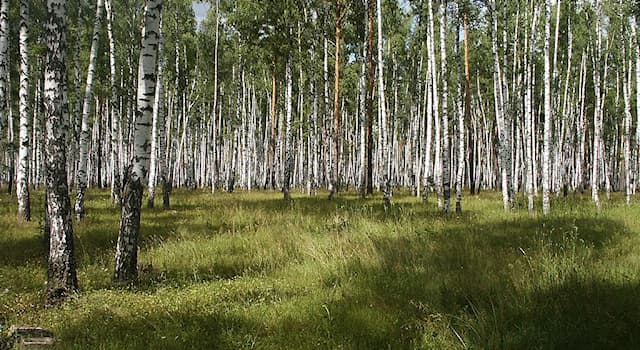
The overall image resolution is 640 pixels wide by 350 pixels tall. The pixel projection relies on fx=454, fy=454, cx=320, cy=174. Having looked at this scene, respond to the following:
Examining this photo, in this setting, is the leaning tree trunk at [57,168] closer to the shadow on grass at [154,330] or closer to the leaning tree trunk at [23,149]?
the shadow on grass at [154,330]

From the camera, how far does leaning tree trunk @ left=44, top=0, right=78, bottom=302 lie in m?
5.70

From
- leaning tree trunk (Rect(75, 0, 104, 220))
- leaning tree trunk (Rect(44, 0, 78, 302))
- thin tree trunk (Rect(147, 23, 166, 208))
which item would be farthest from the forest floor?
thin tree trunk (Rect(147, 23, 166, 208))

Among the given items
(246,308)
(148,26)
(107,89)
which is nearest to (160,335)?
(246,308)

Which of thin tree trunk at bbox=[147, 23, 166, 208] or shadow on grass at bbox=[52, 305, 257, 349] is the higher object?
thin tree trunk at bbox=[147, 23, 166, 208]

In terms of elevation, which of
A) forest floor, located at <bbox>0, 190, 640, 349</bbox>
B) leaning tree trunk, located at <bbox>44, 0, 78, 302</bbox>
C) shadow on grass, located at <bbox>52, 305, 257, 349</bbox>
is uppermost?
leaning tree trunk, located at <bbox>44, 0, 78, 302</bbox>

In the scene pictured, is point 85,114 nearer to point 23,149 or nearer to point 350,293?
point 23,149

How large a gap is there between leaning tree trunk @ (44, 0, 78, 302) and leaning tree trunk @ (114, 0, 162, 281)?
0.76m

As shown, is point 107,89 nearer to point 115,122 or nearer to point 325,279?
point 115,122

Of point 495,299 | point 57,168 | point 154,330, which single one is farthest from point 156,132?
point 495,299

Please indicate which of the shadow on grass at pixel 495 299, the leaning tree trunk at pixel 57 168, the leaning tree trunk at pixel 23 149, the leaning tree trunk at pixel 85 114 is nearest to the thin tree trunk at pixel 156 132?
the leaning tree trunk at pixel 85 114

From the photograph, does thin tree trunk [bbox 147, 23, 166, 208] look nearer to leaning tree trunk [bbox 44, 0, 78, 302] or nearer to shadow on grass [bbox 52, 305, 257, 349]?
leaning tree trunk [bbox 44, 0, 78, 302]

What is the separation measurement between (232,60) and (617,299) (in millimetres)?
32044

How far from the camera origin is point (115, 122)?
17.5 meters

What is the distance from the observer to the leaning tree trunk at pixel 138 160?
648 cm
